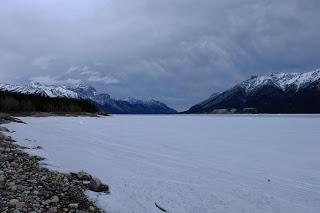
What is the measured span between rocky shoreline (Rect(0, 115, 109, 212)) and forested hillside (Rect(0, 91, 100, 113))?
11987 cm

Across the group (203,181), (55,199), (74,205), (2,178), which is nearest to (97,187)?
(55,199)

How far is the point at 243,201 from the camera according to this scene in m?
14.2

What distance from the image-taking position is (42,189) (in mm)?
12617

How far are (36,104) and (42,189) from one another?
150768mm

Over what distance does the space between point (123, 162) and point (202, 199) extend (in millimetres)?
9122

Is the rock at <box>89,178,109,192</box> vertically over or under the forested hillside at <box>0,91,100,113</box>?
under

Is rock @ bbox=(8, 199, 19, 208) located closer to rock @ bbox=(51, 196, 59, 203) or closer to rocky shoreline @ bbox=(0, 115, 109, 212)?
rocky shoreline @ bbox=(0, 115, 109, 212)

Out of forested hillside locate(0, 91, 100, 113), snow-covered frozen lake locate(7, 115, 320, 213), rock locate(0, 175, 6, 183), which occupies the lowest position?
snow-covered frozen lake locate(7, 115, 320, 213)

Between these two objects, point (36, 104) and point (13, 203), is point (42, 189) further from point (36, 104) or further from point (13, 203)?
point (36, 104)

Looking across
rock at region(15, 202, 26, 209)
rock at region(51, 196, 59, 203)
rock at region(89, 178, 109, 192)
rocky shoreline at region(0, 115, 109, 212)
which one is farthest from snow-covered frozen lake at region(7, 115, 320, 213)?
rock at region(15, 202, 26, 209)

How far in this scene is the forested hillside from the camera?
436 feet

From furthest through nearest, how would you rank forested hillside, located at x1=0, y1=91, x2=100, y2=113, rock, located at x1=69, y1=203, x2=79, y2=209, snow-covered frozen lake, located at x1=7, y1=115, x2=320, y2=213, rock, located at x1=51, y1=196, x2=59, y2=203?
1. forested hillside, located at x1=0, y1=91, x2=100, y2=113
2. snow-covered frozen lake, located at x1=7, y1=115, x2=320, y2=213
3. rock, located at x1=51, y1=196, x2=59, y2=203
4. rock, located at x1=69, y1=203, x2=79, y2=209

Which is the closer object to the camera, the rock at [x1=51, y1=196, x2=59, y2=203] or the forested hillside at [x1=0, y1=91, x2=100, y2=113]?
the rock at [x1=51, y1=196, x2=59, y2=203]

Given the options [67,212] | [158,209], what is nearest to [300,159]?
[158,209]
